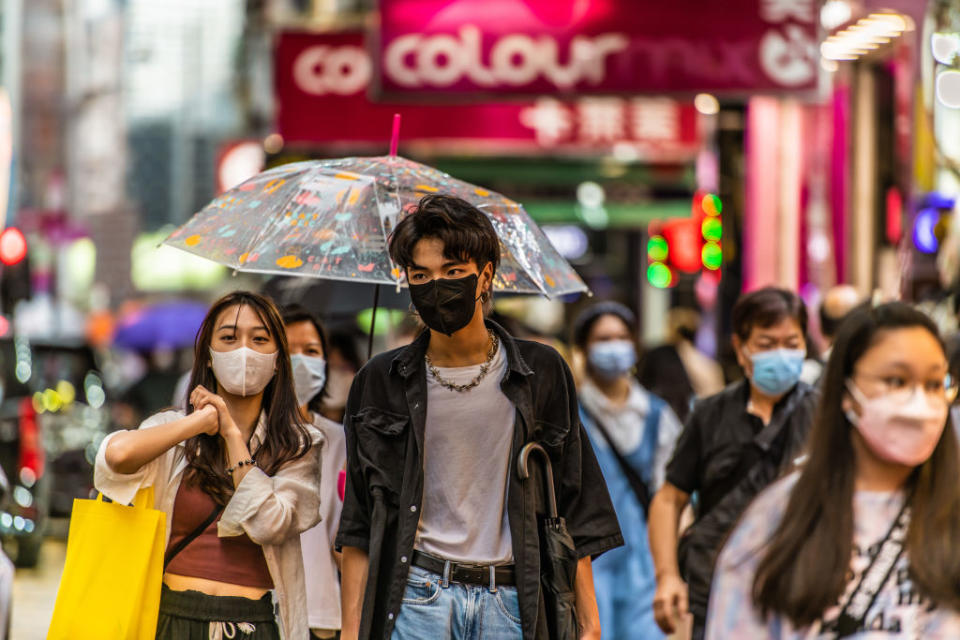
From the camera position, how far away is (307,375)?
6.52 meters

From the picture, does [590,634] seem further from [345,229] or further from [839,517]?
[345,229]

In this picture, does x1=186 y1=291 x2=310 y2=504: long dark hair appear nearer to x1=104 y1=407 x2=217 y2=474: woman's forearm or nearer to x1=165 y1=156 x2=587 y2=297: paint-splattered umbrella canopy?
x1=104 y1=407 x2=217 y2=474: woman's forearm

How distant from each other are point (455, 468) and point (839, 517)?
4.92 feet

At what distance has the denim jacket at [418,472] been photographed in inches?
182

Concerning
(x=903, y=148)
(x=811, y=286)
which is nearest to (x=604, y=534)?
(x=903, y=148)

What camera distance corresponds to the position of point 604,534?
4816mm

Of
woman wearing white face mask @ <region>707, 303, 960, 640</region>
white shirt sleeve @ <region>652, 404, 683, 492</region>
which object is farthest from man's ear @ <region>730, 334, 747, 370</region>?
woman wearing white face mask @ <region>707, 303, 960, 640</region>

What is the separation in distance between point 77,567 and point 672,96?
19.5 ft

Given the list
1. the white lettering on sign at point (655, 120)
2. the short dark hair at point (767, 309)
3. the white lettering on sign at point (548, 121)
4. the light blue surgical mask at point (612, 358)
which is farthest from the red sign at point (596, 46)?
the white lettering on sign at point (655, 120)

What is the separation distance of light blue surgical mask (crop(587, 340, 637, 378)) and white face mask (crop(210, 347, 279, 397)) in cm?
357

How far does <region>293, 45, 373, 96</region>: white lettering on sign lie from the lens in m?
14.1

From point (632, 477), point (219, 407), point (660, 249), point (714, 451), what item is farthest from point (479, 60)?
point (660, 249)

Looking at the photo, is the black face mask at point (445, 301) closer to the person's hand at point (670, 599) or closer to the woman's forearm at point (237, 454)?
the woman's forearm at point (237, 454)

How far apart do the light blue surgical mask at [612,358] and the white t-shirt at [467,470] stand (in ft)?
12.7
